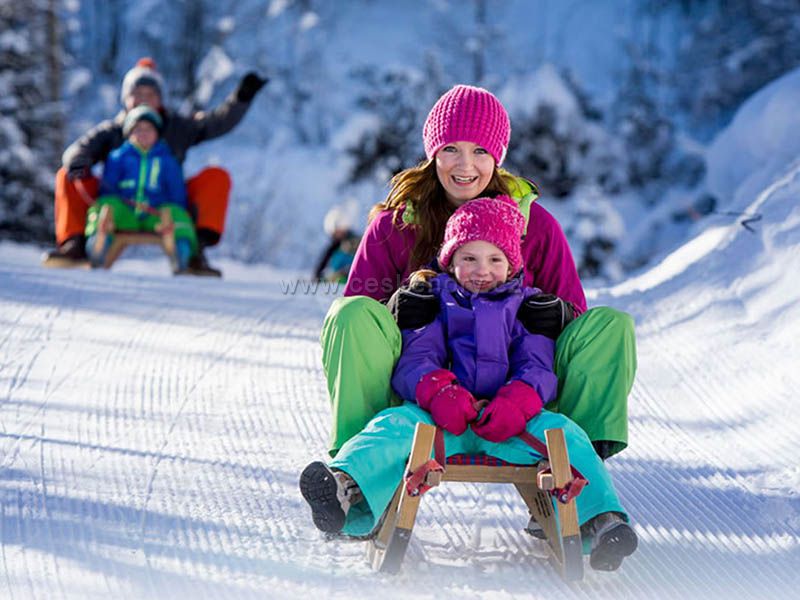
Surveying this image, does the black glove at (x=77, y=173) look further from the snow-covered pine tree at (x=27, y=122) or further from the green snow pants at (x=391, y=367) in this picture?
the snow-covered pine tree at (x=27, y=122)

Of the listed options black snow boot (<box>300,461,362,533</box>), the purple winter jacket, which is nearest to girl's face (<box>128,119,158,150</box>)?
the purple winter jacket

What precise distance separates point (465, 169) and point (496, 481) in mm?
909

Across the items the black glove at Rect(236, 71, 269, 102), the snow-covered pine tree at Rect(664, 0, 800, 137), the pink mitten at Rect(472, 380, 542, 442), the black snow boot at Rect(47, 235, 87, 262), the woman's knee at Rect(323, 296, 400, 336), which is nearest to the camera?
the pink mitten at Rect(472, 380, 542, 442)

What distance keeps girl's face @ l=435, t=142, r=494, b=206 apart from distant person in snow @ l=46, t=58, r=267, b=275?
4780mm

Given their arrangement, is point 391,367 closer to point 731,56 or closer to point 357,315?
point 357,315

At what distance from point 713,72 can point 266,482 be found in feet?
63.0

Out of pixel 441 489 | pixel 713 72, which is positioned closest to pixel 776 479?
pixel 441 489

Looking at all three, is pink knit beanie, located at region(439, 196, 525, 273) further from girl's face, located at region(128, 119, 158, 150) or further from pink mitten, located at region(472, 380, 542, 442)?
girl's face, located at region(128, 119, 158, 150)

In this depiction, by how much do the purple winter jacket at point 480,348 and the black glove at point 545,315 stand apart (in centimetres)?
2

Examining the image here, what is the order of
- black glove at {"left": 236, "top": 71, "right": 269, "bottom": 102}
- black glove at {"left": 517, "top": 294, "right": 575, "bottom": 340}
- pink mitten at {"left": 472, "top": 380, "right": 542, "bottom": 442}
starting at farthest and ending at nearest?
1. black glove at {"left": 236, "top": 71, "right": 269, "bottom": 102}
2. black glove at {"left": 517, "top": 294, "right": 575, "bottom": 340}
3. pink mitten at {"left": 472, "top": 380, "right": 542, "bottom": 442}

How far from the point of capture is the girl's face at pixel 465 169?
110 inches

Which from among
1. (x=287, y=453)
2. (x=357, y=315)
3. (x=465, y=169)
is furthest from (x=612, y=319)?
(x=287, y=453)

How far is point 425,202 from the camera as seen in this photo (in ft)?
9.33

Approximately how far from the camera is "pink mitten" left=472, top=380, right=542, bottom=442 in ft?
7.20
